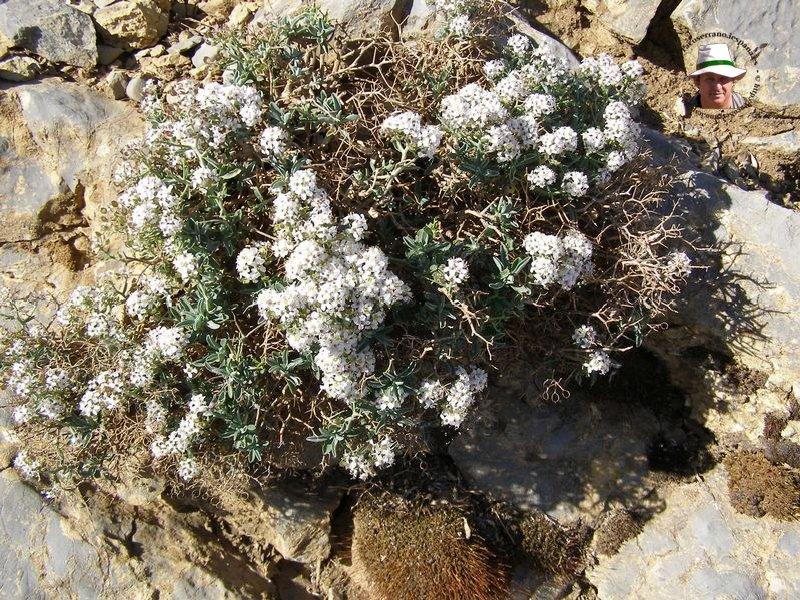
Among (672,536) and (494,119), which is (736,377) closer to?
(672,536)

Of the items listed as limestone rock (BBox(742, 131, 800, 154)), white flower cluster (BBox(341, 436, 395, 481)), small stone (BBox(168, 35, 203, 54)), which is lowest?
white flower cluster (BBox(341, 436, 395, 481))

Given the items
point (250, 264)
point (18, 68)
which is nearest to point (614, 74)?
point (250, 264)

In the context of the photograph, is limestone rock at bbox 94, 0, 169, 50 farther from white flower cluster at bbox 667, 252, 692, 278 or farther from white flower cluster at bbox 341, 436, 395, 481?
white flower cluster at bbox 667, 252, 692, 278

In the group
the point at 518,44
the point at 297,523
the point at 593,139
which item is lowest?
the point at 297,523

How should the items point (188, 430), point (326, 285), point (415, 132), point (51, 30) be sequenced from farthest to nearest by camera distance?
point (51, 30), point (188, 430), point (415, 132), point (326, 285)

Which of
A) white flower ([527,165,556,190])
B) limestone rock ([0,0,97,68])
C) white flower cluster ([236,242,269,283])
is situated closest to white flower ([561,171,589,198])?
white flower ([527,165,556,190])

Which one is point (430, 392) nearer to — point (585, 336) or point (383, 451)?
point (383, 451)

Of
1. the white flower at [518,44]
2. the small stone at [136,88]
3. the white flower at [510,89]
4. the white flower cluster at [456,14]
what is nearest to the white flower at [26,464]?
the small stone at [136,88]

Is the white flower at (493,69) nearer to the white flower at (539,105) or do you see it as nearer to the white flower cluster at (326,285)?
the white flower at (539,105)

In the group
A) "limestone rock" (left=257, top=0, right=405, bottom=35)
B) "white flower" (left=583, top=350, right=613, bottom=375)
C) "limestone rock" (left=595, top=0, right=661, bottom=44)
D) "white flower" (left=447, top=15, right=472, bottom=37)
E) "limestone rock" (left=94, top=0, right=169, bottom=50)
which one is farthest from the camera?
"limestone rock" (left=595, top=0, right=661, bottom=44)
